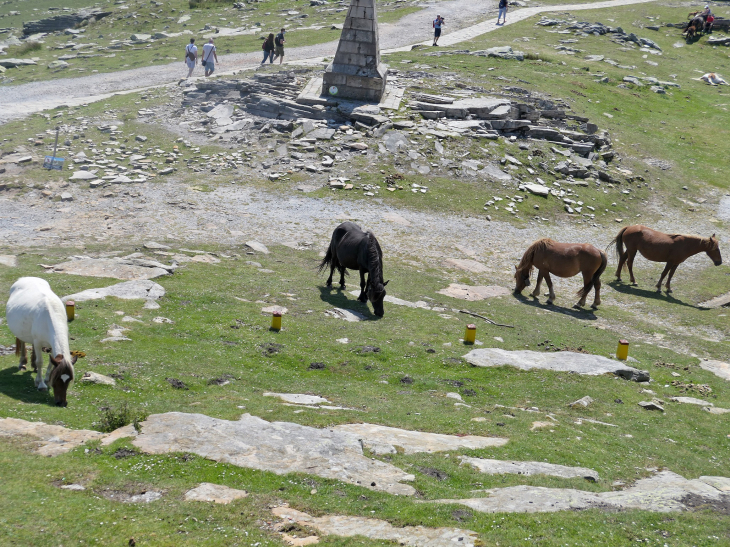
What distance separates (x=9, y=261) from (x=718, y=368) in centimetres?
2224

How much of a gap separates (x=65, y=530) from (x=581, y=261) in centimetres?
1913

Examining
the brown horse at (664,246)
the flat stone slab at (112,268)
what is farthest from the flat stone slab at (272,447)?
the brown horse at (664,246)

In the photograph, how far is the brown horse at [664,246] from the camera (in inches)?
1024

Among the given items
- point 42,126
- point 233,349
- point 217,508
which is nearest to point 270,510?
point 217,508

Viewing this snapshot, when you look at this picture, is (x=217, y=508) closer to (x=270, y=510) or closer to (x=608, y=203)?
(x=270, y=510)

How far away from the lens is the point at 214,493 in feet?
29.7

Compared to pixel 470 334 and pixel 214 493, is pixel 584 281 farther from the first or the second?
pixel 214 493

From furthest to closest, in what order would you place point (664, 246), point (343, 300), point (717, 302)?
point (664, 246) < point (717, 302) < point (343, 300)

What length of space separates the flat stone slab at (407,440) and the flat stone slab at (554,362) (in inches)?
188

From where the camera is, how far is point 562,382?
16094 mm

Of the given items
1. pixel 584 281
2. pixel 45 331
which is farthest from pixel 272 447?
pixel 584 281

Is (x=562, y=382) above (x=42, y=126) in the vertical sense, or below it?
below

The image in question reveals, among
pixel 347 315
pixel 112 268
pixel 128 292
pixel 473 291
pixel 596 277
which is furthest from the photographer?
A: pixel 473 291

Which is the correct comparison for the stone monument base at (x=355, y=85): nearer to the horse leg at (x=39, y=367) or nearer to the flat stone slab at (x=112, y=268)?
the flat stone slab at (x=112, y=268)
